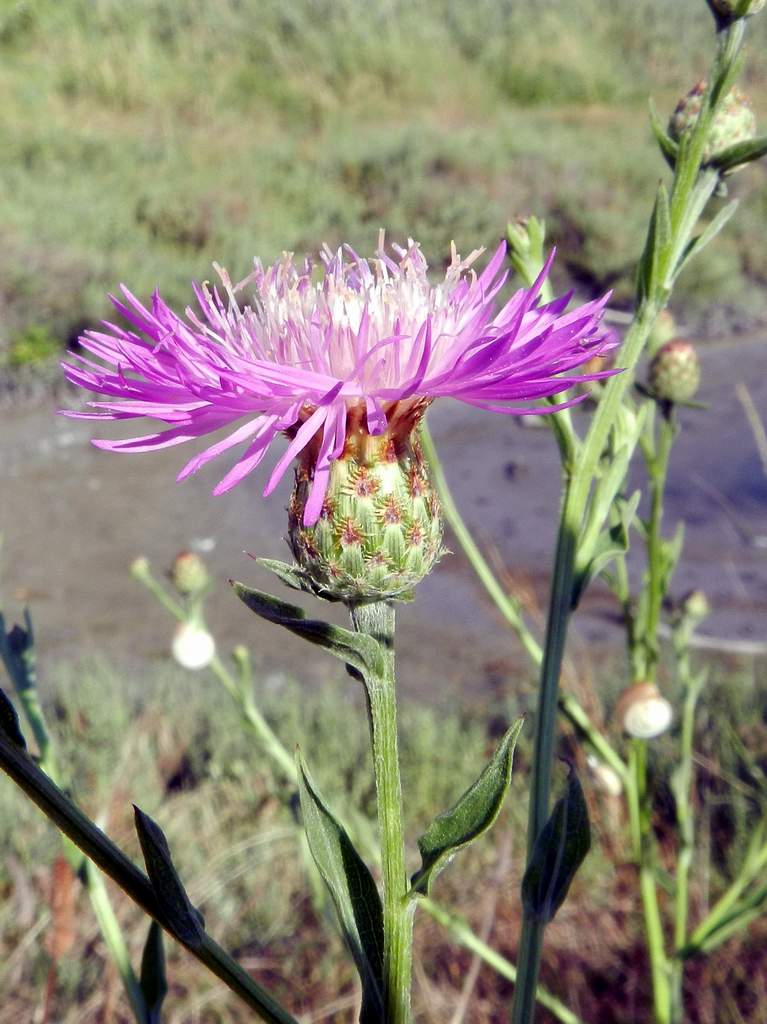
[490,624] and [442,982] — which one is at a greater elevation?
[490,624]

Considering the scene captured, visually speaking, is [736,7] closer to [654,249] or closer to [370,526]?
[654,249]

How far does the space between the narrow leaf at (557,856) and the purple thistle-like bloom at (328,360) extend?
40 cm

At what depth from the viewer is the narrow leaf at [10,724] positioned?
758mm

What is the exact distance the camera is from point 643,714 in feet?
5.57

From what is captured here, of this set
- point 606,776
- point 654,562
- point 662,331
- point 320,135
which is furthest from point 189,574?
point 320,135

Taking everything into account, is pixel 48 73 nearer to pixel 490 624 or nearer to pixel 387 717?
pixel 490 624

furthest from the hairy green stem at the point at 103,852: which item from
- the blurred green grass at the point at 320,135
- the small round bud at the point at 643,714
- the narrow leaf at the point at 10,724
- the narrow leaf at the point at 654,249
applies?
the blurred green grass at the point at 320,135

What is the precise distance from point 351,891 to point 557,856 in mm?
213

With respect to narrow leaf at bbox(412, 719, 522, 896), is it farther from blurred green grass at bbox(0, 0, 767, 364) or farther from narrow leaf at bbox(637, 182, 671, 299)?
blurred green grass at bbox(0, 0, 767, 364)

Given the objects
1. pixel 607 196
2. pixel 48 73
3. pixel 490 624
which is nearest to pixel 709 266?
pixel 607 196

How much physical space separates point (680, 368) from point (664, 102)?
15.6m

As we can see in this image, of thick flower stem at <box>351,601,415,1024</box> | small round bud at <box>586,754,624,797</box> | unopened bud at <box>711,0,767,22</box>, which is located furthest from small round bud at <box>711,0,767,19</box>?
small round bud at <box>586,754,624,797</box>

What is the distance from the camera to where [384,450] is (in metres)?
1.01

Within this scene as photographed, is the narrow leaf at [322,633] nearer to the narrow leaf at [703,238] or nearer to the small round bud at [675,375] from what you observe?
the narrow leaf at [703,238]
